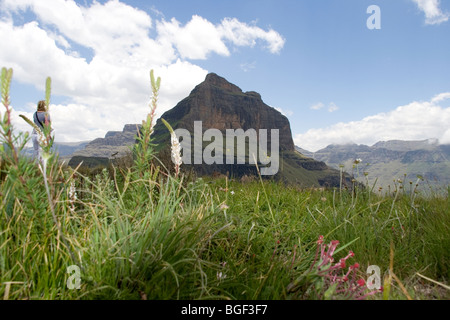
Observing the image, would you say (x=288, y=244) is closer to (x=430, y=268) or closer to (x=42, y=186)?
(x=430, y=268)

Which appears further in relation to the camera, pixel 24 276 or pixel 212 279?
pixel 212 279

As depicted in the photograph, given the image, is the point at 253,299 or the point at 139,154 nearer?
the point at 253,299

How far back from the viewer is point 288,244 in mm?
3838

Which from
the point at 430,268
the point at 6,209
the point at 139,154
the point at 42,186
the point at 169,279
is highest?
the point at 139,154

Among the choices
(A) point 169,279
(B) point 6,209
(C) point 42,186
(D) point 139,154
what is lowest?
(A) point 169,279

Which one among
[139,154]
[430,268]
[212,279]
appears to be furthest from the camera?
[430,268]

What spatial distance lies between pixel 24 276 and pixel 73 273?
353 mm

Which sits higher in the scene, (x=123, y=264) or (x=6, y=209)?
(x=6, y=209)
